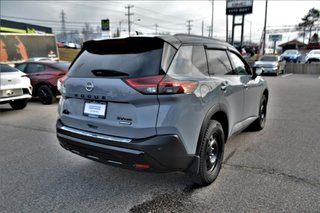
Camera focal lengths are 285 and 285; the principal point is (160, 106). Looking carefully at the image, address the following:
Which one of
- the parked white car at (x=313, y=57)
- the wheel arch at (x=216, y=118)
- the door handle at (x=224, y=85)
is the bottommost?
the wheel arch at (x=216, y=118)

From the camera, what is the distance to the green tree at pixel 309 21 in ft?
235

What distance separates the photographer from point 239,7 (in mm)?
36125

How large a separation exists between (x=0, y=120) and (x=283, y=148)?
677cm

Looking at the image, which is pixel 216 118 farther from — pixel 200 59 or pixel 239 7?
pixel 239 7

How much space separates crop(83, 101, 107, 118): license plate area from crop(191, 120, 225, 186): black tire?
1126 mm

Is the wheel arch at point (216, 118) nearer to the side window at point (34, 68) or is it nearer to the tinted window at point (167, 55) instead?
the tinted window at point (167, 55)

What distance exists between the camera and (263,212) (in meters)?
2.88

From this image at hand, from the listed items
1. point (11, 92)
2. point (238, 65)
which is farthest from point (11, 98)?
point (238, 65)

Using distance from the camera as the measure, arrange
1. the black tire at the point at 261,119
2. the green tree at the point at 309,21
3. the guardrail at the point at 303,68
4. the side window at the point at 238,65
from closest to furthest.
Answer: the side window at the point at 238,65, the black tire at the point at 261,119, the guardrail at the point at 303,68, the green tree at the point at 309,21

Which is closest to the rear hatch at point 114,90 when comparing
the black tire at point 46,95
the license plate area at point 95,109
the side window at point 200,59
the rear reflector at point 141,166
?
the license plate area at point 95,109

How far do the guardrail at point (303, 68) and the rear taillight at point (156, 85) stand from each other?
24459 millimetres

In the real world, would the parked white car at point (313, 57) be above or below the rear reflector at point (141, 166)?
above

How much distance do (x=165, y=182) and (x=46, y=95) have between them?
294 inches

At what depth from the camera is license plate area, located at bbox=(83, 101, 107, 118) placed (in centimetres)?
304
